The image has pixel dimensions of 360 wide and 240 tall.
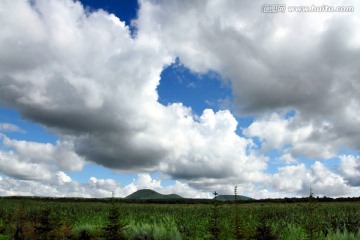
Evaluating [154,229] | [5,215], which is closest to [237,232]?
[154,229]

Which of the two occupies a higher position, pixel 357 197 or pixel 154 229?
pixel 357 197

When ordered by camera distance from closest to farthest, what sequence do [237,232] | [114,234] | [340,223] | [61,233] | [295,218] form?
[237,232] < [114,234] < [61,233] < [340,223] < [295,218]

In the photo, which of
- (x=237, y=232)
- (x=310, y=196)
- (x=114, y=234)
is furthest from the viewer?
(x=114, y=234)

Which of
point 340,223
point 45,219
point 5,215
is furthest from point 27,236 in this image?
point 5,215

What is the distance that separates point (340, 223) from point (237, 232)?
1464 cm

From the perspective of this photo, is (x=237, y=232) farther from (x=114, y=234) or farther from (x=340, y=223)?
(x=340, y=223)

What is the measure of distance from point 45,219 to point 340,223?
16278mm

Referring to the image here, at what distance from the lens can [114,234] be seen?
14.8 metres

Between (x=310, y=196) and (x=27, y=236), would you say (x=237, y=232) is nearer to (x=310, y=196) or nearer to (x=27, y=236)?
(x=310, y=196)

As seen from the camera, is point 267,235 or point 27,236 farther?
point 27,236

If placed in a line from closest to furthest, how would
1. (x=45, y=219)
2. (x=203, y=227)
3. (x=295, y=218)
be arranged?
(x=45, y=219), (x=203, y=227), (x=295, y=218)

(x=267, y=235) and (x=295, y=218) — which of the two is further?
(x=295, y=218)

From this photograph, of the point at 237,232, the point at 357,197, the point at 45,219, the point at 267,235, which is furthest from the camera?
the point at 357,197

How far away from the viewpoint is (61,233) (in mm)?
20375
